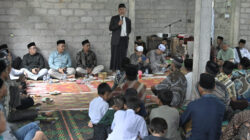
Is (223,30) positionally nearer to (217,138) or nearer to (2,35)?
(2,35)

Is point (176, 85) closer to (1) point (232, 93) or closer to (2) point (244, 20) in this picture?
(1) point (232, 93)

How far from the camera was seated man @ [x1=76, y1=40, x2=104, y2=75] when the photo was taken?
25.2ft

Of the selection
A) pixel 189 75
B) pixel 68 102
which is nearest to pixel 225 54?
pixel 189 75

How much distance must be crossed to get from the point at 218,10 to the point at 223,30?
0.78m

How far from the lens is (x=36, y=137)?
2871mm

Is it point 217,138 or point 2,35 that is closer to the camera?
point 217,138

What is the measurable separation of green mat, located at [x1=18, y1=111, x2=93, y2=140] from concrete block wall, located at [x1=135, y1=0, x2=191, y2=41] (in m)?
7.64

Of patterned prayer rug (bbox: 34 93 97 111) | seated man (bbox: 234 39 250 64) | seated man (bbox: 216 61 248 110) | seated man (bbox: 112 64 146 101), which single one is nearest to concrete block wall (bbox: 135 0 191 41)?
seated man (bbox: 234 39 250 64)

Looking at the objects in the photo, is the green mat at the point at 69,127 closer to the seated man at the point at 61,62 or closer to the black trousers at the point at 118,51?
the seated man at the point at 61,62

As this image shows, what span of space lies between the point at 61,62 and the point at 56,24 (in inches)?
40.5

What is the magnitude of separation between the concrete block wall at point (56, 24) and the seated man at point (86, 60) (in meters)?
0.32

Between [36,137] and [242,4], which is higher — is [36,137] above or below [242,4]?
below

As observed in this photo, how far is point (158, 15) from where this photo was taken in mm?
12195

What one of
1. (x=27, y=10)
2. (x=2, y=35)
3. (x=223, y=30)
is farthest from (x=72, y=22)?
(x=223, y=30)
